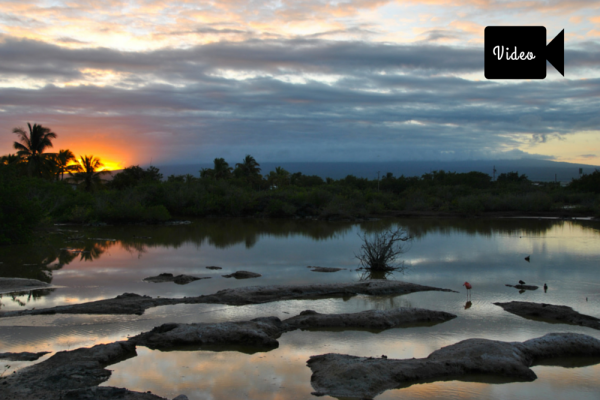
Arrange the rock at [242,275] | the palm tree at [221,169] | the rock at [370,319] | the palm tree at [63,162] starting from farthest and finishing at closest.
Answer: the palm tree at [221,169] → the palm tree at [63,162] → the rock at [242,275] → the rock at [370,319]

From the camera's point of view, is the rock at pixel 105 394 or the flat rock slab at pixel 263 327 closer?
the rock at pixel 105 394

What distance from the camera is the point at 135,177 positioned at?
47.2 meters

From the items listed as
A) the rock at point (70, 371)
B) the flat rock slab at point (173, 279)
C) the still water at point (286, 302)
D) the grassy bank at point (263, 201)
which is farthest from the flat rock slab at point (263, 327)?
the grassy bank at point (263, 201)

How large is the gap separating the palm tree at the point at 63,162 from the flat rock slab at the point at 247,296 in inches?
1250

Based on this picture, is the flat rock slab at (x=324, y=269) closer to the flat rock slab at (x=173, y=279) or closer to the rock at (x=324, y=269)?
the rock at (x=324, y=269)

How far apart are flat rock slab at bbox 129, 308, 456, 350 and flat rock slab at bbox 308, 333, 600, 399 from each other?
1.20 metres

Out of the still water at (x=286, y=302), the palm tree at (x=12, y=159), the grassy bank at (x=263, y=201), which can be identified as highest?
the palm tree at (x=12, y=159)

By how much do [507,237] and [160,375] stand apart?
64.4 ft

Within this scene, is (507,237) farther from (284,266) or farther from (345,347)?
(345,347)

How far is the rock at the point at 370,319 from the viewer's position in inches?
320

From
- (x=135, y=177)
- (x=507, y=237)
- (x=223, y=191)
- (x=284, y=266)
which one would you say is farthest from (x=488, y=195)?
(x=135, y=177)

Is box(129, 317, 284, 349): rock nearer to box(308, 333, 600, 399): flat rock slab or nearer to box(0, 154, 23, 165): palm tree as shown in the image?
box(308, 333, 600, 399): flat rock slab

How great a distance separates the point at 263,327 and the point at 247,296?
227 cm

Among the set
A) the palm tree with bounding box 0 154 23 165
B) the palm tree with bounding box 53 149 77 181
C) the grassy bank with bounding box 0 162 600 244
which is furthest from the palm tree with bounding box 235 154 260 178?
the palm tree with bounding box 0 154 23 165
